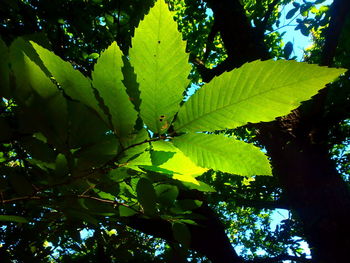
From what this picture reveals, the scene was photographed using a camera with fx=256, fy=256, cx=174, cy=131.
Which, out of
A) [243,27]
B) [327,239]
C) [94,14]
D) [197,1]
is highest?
[197,1]

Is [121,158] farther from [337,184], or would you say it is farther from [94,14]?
[94,14]

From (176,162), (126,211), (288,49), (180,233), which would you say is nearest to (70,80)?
(176,162)

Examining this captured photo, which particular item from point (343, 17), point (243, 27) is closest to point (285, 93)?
point (343, 17)

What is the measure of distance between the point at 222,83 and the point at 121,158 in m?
0.29

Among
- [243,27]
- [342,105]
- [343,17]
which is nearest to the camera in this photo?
[343,17]

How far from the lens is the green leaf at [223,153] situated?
60cm

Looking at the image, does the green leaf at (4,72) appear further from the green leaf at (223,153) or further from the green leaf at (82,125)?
the green leaf at (223,153)

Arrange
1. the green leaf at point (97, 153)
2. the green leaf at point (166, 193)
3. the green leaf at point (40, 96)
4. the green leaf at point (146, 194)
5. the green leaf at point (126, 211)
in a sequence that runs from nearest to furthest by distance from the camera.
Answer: the green leaf at point (40, 96) < the green leaf at point (97, 153) < the green leaf at point (146, 194) < the green leaf at point (126, 211) < the green leaf at point (166, 193)

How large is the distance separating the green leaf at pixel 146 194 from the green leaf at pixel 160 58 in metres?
0.27

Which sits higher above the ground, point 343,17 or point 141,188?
point 343,17

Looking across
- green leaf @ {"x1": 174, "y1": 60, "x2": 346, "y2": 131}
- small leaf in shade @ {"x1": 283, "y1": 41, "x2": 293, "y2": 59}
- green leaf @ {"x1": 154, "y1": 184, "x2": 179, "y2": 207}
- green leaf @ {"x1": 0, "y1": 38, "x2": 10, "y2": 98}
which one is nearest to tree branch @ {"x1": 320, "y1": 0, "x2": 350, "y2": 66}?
small leaf in shade @ {"x1": 283, "y1": 41, "x2": 293, "y2": 59}

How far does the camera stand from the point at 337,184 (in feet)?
9.10

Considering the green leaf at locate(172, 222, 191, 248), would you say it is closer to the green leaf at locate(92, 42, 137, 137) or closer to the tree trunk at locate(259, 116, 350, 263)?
the green leaf at locate(92, 42, 137, 137)

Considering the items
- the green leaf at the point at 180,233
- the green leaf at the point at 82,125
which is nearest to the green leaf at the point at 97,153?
the green leaf at the point at 82,125
